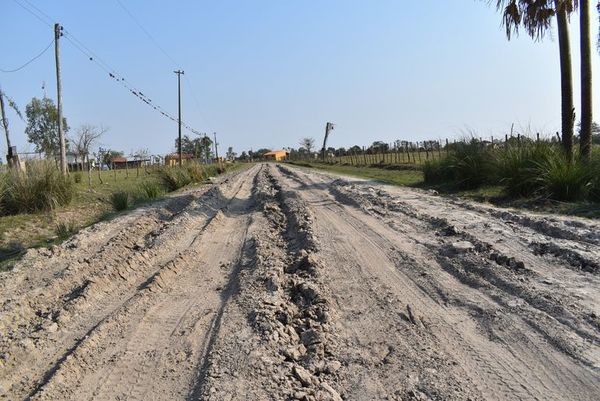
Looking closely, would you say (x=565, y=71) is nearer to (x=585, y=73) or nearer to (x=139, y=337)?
(x=585, y=73)

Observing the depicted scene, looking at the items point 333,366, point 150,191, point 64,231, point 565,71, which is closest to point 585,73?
point 565,71

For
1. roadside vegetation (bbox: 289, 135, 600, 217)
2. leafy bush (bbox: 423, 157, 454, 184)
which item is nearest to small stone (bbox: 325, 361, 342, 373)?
roadside vegetation (bbox: 289, 135, 600, 217)

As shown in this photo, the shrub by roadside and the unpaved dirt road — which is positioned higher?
the shrub by roadside

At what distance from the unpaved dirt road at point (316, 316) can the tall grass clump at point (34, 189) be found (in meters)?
5.29

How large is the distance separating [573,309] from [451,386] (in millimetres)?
1831

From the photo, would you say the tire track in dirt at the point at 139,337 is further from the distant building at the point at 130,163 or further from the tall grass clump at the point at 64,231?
the distant building at the point at 130,163

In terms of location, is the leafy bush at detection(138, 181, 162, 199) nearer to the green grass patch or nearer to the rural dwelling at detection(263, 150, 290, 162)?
the green grass patch

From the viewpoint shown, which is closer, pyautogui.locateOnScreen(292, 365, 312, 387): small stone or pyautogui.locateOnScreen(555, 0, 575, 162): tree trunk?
pyautogui.locateOnScreen(292, 365, 312, 387): small stone

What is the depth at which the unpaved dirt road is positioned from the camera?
3484mm

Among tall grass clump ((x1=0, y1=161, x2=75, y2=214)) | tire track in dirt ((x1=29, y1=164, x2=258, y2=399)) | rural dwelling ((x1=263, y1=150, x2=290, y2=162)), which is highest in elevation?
rural dwelling ((x1=263, y1=150, x2=290, y2=162))

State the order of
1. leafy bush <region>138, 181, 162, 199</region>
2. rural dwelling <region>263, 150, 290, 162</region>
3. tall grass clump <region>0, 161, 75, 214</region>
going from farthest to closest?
rural dwelling <region>263, 150, 290, 162</region> < leafy bush <region>138, 181, 162, 199</region> < tall grass clump <region>0, 161, 75, 214</region>

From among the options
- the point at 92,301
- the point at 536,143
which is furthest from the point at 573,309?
the point at 536,143

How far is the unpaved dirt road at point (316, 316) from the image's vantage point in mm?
3484

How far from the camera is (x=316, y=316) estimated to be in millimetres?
4641
